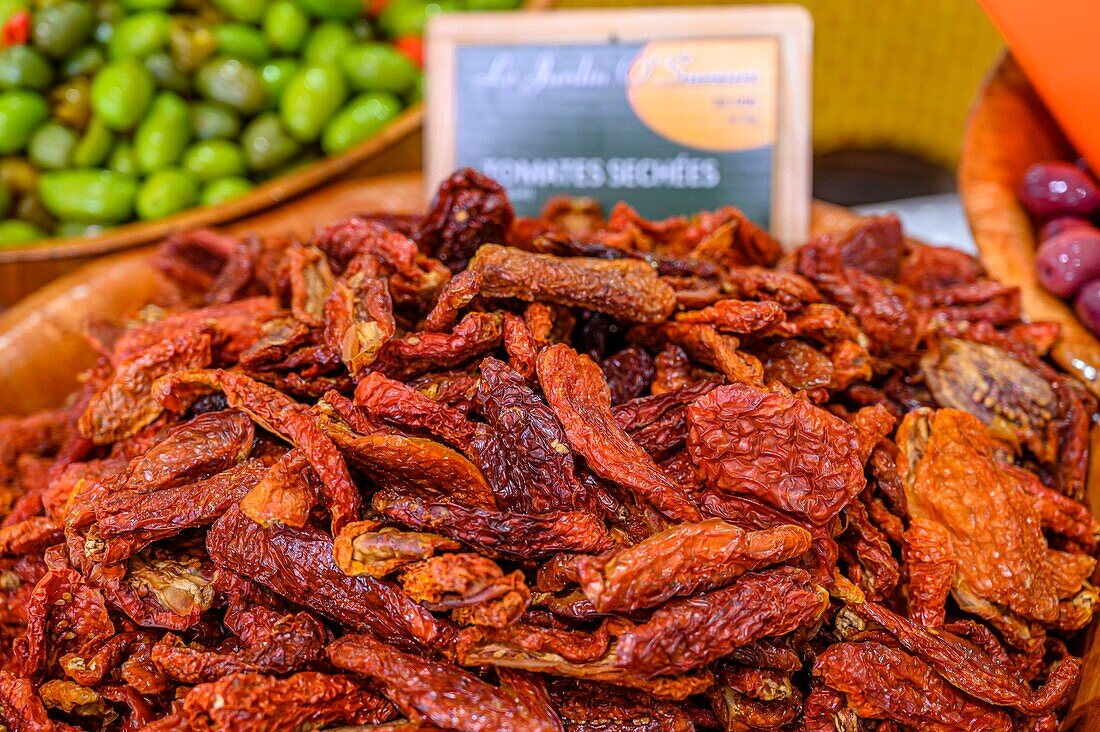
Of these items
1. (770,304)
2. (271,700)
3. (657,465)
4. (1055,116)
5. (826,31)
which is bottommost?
(271,700)

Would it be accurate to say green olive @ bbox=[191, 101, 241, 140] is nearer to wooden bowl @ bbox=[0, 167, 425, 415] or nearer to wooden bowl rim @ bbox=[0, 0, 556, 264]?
wooden bowl rim @ bbox=[0, 0, 556, 264]

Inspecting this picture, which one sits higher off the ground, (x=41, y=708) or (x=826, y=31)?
(x=826, y=31)

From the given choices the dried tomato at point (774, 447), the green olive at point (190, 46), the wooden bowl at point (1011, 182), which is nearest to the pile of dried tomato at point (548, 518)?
the dried tomato at point (774, 447)

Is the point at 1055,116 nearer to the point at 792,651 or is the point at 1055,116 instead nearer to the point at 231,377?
the point at 792,651

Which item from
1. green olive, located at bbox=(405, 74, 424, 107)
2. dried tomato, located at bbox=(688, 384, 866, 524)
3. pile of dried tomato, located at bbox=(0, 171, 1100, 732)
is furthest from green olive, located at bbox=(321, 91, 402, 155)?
dried tomato, located at bbox=(688, 384, 866, 524)

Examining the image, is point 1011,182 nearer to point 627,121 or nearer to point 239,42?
point 627,121

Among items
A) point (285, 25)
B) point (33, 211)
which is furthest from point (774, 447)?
point (33, 211)

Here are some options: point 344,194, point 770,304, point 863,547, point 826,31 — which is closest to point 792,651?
point 863,547
